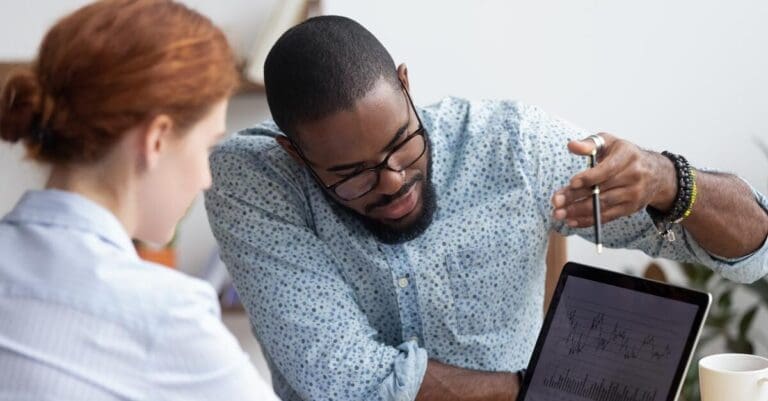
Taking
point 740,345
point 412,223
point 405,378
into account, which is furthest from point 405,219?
point 740,345

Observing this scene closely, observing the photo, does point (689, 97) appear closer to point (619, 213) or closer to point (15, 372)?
point (619, 213)

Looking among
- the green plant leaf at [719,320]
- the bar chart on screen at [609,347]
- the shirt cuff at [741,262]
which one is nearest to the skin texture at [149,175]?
the bar chart on screen at [609,347]

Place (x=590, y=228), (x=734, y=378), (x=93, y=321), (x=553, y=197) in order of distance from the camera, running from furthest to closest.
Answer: (x=590, y=228), (x=553, y=197), (x=734, y=378), (x=93, y=321)

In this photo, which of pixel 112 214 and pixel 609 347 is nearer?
pixel 112 214

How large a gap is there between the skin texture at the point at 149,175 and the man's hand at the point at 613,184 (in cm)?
55

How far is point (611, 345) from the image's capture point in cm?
137

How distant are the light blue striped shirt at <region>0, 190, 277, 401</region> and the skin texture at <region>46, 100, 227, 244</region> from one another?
34 millimetres

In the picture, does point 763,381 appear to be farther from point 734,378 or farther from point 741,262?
point 741,262

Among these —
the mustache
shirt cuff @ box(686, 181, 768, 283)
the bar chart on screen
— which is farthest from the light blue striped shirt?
shirt cuff @ box(686, 181, 768, 283)

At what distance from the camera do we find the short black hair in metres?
1.61

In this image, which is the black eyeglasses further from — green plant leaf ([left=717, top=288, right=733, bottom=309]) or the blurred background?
green plant leaf ([left=717, top=288, right=733, bottom=309])

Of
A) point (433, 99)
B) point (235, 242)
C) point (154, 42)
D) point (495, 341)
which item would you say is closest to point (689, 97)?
point (433, 99)

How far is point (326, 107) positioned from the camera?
1606mm

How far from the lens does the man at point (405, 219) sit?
1620 mm
